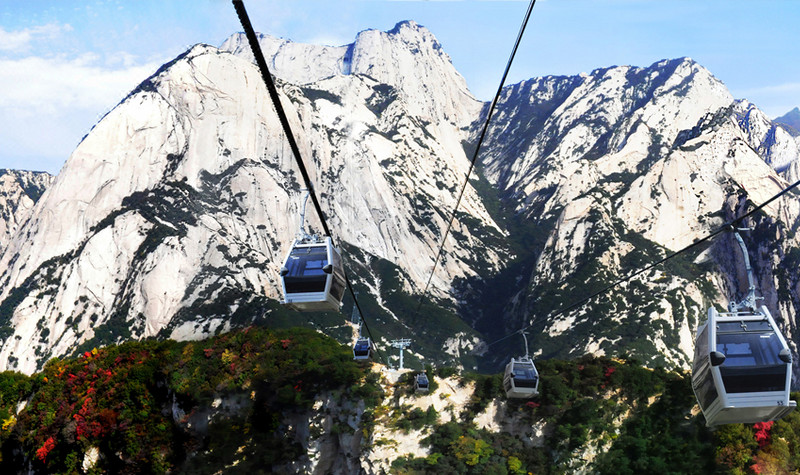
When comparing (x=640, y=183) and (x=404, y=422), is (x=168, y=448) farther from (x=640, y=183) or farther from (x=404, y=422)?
(x=640, y=183)

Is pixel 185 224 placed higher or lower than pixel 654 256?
higher

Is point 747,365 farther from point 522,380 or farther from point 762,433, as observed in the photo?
point 762,433

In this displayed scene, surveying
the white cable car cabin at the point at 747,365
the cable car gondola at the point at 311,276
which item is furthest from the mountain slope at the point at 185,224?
the white cable car cabin at the point at 747,365

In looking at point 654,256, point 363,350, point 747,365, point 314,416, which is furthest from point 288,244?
point 747,365

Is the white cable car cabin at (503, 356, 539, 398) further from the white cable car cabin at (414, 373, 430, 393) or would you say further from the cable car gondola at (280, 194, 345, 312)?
the cable car gondola at (280, 194, 345, 312)

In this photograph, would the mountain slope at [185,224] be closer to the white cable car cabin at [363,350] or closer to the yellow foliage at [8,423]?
the yellow foliage at [8,423]

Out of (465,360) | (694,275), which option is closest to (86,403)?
(465,360)
